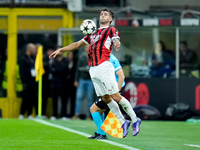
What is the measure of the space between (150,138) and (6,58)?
10266mm

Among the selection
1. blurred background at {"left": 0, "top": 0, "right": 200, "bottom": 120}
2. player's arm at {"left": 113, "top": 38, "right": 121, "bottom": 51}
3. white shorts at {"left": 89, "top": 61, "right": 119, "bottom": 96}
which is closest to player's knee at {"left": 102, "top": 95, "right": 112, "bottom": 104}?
white shorts at {"left": 89, "top": 61, "right": 119, "bottom": 96}

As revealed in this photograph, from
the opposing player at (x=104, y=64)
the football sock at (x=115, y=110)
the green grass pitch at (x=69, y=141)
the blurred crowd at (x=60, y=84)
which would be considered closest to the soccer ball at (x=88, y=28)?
the opposing player at (x=104, y=64)

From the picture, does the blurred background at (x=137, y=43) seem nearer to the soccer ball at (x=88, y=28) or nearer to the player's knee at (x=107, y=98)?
the player's knee at (x=107, y=98)

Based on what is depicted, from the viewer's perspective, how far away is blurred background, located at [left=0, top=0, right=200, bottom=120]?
17.4 metres

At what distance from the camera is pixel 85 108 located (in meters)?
17.8

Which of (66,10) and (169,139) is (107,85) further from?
(66,10)

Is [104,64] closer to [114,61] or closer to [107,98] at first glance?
[107,98]

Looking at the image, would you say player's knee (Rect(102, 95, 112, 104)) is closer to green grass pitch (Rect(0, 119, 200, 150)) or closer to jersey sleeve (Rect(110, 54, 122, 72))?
green grass pitch (Rect(0, 119, 200, 150))

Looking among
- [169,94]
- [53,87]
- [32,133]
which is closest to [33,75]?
[53,87]

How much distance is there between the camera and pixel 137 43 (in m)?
18.1

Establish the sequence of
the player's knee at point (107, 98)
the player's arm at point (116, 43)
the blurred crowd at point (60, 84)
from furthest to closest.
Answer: the blurred crowd at point (60, 84) < the player's knee at point (107, 98) < the player's arm at point (116, 43)

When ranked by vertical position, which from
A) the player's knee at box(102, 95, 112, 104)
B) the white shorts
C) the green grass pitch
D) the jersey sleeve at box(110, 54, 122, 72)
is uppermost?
the jersey sleeve at box(110, 54, 122, 72)

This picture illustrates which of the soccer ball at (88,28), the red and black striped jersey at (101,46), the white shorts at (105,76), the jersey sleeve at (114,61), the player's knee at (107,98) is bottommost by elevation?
the player's knee at (107,98)

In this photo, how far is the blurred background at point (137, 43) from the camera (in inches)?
685
